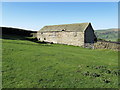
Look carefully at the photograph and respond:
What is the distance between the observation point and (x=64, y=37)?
45.4 m

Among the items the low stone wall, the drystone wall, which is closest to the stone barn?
the drystone wall

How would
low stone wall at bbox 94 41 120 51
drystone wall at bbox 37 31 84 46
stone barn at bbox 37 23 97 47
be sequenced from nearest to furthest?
low stone wall at bbox 94 41 120 51 → stone barn at bbox 37 23 97 47 → drystone wall at bbox 37 31 84 46

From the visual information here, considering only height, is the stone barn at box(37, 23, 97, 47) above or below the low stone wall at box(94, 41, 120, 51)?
above

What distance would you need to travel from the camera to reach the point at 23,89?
7125mm

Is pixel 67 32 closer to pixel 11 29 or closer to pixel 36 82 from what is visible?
pixel 11 29

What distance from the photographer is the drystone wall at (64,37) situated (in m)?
40.2

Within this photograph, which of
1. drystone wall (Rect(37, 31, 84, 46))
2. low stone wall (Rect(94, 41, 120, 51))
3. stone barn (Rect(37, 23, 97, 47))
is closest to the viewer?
low stone wall (Rect(94, 41, 120, 51))

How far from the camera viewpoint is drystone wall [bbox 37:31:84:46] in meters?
40.2

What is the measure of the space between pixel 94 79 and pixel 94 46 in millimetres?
25442

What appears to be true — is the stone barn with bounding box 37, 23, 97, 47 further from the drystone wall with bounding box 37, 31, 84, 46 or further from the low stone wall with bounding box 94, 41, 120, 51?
the low stone wall with bounding box 94, 41, 120, 51

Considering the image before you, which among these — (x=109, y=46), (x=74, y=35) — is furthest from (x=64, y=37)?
(x=109, y=46)

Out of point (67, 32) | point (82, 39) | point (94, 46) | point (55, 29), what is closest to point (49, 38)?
point (55, 29)

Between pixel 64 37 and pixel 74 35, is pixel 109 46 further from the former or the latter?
pixel 64 37

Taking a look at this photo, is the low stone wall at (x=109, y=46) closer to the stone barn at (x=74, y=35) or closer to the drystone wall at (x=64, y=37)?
the stone barn at (x=74, y=35)
